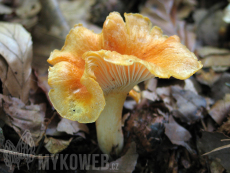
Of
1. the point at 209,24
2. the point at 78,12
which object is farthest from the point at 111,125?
the point at 209,24

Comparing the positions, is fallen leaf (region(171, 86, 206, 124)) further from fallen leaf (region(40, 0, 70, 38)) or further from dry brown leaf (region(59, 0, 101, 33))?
fallen leaf (region(40, 0, 70, 38))

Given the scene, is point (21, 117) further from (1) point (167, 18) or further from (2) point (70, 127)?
(1) point (167, 18)

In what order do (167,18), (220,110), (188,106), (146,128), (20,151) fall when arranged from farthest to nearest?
(167,18)
(188,106)
(220,110)
(146,128)
(20,151)

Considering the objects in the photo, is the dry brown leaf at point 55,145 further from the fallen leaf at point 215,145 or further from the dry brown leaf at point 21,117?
the fallen leaf at point 215,145

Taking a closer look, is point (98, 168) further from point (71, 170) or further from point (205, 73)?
point (205, 73)

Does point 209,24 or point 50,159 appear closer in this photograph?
point 50,159

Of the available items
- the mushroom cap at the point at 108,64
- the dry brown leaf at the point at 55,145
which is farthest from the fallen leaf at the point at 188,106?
the dry brown leaf at the point at 55,145

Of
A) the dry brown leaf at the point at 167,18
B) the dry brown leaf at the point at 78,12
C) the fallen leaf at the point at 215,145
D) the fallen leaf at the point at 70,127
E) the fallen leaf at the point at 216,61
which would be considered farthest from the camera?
the dry brown leaf at the point at 167,18
